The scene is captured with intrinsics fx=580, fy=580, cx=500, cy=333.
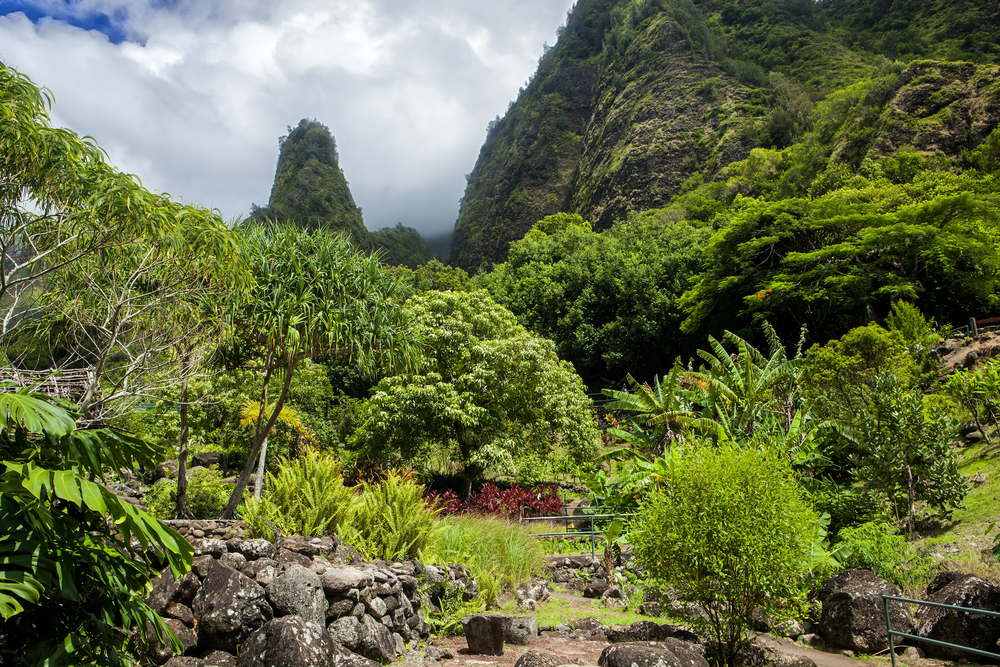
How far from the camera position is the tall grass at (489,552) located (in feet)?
28.2

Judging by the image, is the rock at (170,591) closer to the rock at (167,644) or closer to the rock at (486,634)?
the rock at (167,644)

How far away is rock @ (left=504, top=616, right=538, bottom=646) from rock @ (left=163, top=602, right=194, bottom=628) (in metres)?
3.46

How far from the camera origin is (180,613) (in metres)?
5.12

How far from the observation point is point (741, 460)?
5.98 metres

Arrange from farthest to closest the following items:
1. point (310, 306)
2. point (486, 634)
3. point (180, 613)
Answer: point (310, 306)
point (486, 634)
point (180, 613)

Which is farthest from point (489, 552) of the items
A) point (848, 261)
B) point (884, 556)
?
point (848, 261)

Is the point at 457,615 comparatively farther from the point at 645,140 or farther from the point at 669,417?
the point at 645,140

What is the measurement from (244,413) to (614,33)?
70.9 metres

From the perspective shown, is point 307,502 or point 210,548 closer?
point 210,548

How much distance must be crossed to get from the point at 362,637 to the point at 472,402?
11.0m

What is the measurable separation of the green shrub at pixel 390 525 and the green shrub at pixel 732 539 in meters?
3.22

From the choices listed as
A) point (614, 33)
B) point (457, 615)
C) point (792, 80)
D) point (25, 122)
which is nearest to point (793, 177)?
point (792, 80)

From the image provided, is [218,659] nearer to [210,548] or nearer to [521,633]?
[210,548]

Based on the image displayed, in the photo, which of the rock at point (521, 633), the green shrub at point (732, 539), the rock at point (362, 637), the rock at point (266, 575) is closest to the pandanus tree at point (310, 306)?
the rock at point (266, 575)
